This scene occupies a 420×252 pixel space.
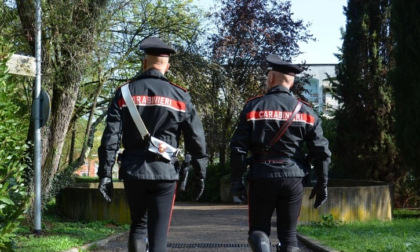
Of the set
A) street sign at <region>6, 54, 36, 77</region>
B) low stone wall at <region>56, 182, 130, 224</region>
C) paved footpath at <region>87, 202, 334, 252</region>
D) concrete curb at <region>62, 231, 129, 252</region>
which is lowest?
paved footpath at <region>87, 202, 334, 252</region>

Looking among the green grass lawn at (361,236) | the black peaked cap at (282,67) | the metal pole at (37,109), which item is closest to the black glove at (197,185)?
the black peaked cap at (282,67)

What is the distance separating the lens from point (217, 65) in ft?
53.9

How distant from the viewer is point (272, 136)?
5891 mm

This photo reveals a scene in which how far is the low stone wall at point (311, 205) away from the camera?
14.3 meters

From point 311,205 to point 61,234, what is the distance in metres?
5.20

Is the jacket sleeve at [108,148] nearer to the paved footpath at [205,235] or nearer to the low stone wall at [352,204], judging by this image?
the paved footpath at [205,235]

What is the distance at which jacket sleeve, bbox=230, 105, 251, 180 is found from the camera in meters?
5.93

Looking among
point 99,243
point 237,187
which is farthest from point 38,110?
point 237,187

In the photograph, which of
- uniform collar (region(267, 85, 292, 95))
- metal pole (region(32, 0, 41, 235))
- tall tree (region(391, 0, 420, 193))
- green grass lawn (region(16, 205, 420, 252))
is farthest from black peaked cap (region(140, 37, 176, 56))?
tall tree (region(391, 0, 420, 193))

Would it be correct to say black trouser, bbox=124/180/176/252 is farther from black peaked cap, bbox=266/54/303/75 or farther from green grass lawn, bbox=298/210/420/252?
green grass lawn, bbox=298/210/420/252

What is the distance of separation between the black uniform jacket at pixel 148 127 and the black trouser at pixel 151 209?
3.1 inches

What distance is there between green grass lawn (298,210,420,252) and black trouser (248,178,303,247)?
3025 mm

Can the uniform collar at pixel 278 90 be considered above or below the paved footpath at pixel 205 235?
above

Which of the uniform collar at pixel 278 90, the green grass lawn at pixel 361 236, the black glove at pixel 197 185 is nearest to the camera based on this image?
the black glove at pixel 197 185
